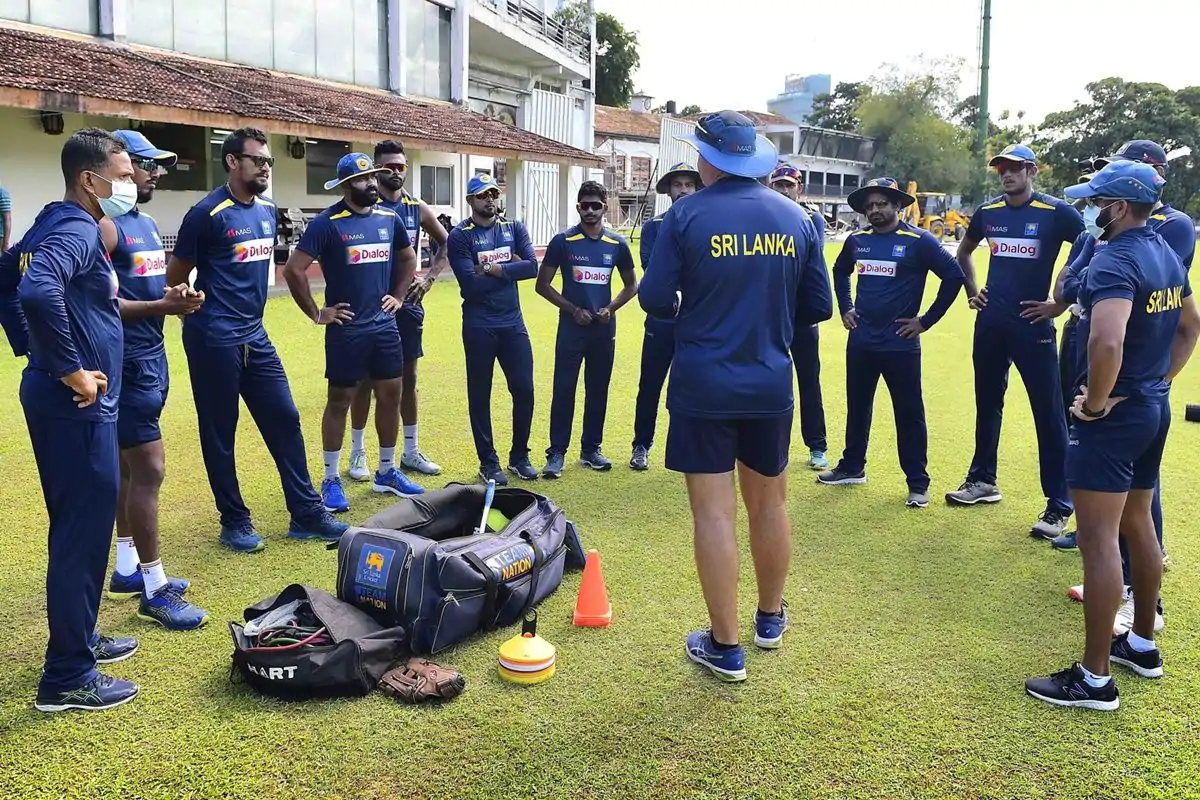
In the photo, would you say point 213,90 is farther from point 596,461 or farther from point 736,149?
point 736,149

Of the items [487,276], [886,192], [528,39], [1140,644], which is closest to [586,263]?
[487,276]

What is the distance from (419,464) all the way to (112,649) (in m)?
3.14

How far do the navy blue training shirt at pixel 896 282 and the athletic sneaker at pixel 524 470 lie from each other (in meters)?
2.57

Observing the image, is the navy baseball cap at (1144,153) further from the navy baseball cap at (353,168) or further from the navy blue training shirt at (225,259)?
the navy blue training shirt at (225,259)

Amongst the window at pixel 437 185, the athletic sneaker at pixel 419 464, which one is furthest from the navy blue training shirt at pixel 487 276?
→ the window at pixel 437 185

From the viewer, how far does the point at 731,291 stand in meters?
3.65

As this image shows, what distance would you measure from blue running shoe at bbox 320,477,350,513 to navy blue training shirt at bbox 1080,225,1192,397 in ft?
14.7

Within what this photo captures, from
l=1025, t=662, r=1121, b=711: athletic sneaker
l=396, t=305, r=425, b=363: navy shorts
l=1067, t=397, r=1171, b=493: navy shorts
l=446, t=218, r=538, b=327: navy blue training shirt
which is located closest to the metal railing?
l=446, t=218, r=538, b=327: navy blue training shirt

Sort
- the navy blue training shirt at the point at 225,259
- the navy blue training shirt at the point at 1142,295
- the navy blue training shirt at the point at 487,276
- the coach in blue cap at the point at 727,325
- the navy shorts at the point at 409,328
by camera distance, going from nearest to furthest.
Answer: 1. the navy blue training shirt at the point at 1142,295
2. the coach in blue cap at the point at 727,325
3. the navy blue training shirt at the point at 225,259
4. the navy blue training shirt at the point at 487,276
5. the navy shorts at the point at 409,328

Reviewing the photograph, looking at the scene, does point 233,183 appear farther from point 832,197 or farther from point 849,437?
point 832,197

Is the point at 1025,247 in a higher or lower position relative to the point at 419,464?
higher

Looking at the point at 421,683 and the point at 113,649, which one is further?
the point at 113,649

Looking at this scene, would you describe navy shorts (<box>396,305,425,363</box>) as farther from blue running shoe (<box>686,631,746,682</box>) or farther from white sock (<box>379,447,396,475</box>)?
blue running shoe (<box>686,631,746,682</box>)

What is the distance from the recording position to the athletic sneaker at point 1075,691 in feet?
12.1
